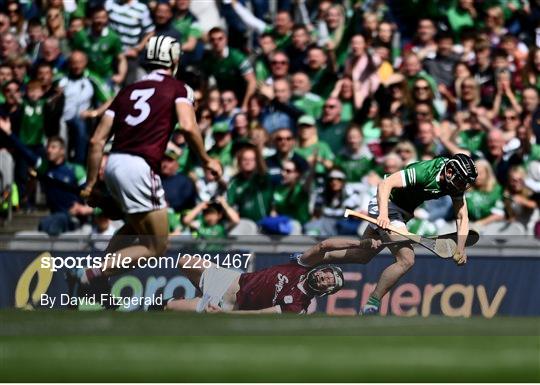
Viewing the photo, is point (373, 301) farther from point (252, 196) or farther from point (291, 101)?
point (291, 101)

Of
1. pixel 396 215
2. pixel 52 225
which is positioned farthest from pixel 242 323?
pixel 52 225

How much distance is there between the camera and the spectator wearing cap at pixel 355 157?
13.8 m

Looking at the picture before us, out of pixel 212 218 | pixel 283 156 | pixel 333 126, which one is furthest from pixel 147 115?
Answer: pixel 333 126

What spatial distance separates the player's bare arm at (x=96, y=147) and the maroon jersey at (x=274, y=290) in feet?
5.15

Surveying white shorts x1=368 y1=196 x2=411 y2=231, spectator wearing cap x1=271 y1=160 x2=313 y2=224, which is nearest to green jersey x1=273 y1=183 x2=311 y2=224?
spectator wearing cap x1=271 y1=160 x2=313 y2=224

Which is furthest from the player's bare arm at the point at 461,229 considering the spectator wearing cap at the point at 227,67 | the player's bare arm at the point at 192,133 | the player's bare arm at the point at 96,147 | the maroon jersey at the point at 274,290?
the spectator wearing cap at the point at 227,67

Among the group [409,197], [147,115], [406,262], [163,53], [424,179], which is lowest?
[406,262]

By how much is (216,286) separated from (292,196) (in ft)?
17.0

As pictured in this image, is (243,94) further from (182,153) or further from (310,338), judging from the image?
(310,338)

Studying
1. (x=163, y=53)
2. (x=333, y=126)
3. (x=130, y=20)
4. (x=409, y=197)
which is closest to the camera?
(x=409, y=197)

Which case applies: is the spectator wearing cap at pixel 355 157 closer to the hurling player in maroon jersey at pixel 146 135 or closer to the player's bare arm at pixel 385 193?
the hurling player in maroon jersey at pixel 146 135

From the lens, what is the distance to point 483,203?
13.5 metres

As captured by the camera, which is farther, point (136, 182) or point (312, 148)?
point (312, 148)

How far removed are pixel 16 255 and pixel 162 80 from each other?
167cm
